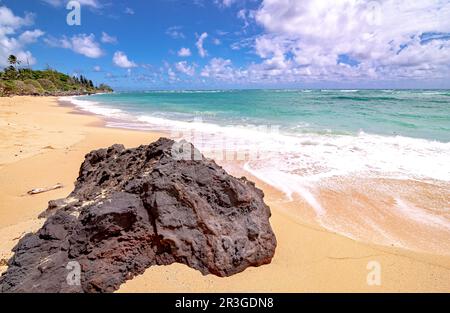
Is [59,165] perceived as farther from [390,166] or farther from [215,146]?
[390,166]

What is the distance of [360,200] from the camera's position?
6.27 meters

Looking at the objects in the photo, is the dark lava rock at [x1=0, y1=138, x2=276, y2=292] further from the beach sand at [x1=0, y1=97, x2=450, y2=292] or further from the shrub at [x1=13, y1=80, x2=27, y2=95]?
the shrub at [x1=13, y1=80, x2=27, y2=95]

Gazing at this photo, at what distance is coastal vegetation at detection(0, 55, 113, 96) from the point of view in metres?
60.3

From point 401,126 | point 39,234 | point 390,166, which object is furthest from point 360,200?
point 401,126

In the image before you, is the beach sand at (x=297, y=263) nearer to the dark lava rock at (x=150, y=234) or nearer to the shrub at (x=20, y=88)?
the dark lava rock at (x=150, y=234)

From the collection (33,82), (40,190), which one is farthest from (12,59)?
(40,190)

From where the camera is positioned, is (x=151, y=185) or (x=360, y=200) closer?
(x=151, y=185)

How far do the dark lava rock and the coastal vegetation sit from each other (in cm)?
5653

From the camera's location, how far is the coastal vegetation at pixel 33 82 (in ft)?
198

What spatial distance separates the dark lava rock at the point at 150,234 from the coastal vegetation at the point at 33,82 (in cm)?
5653

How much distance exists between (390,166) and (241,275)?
7283 mm

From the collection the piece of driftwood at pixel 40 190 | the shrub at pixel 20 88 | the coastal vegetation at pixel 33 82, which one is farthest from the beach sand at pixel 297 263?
the shrub at pixel 20 88
